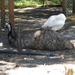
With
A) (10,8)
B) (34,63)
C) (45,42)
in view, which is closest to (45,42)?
(45,42)

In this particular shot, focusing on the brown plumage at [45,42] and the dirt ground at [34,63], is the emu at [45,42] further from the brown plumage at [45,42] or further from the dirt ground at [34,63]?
the dirt ground at [34,63]

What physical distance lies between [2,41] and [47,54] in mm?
1922

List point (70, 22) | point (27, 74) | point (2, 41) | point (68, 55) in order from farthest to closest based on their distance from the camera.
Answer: point (70, 22) < point (2, 41) < point (68, 55) < point (27, 74)

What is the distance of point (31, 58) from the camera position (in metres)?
4.36

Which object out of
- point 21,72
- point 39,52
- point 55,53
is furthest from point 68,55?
point 21,72

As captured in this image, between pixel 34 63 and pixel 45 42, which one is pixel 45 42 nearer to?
pixel 45 42

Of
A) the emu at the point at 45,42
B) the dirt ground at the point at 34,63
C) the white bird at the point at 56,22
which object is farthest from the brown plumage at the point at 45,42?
Answer: the white bird at the point at 56,22

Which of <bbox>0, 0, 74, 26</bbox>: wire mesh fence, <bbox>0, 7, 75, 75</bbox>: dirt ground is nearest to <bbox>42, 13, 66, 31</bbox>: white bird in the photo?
<bbox>0, 0, 74, 26</bbox>: wire mesh fence

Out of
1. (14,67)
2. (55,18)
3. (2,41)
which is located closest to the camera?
(14,67)

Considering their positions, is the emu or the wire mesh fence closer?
the emu

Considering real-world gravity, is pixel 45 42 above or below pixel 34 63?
above

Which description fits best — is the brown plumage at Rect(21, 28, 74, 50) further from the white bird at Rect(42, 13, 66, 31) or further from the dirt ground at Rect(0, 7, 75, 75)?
the white bird at Rect(42, 13, 66, 31)

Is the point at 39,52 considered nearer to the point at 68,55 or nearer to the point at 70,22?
the point at 68,55

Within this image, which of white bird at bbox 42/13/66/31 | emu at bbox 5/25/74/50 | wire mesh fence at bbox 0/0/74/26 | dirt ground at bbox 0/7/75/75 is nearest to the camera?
dirt ground at bbox 0/7/75/75
